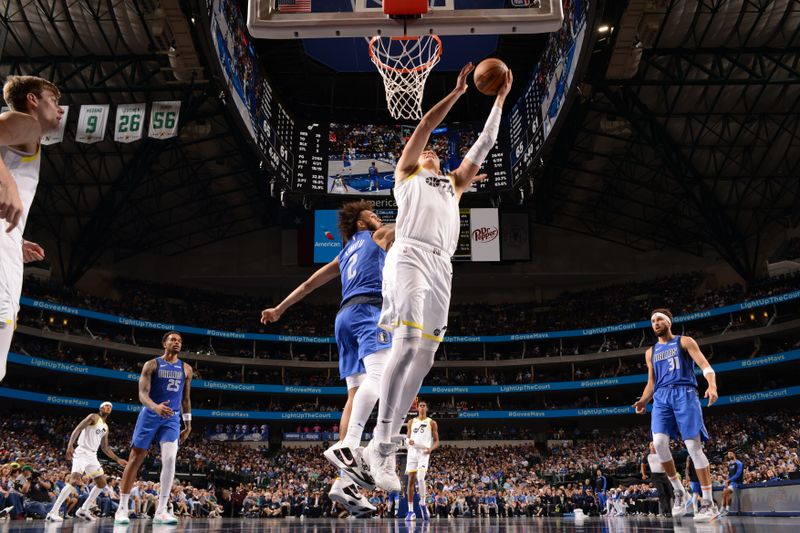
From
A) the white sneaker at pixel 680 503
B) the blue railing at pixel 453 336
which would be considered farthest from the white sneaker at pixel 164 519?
the blue railing at pixel 453 336

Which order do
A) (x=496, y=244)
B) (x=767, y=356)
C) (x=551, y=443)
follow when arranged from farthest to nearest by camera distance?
(x=551, y=443) → (x=767, y=356) → (x=496, y=244)

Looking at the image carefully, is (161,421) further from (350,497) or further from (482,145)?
(482,145)

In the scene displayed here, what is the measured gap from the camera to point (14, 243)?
12.3ft

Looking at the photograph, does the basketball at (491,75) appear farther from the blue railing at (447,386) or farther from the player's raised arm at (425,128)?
the blue railing at (447,386)

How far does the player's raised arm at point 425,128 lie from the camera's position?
14.8 feet

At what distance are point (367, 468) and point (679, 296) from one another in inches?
1450

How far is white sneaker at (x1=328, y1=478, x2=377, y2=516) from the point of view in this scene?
4.49 metres

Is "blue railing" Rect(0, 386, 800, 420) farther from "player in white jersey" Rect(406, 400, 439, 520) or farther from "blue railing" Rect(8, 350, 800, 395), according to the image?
"player in white jersey" Rect(406, 400, 439, 520)

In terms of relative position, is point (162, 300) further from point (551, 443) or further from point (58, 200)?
point (551, 443)

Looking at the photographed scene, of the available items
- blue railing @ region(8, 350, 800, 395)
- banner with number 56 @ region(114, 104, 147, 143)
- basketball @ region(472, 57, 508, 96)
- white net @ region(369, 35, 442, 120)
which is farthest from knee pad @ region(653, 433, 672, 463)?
blue railing @ region(8, 350, 800, 395)

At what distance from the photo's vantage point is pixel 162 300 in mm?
39156

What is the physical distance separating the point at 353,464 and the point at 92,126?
19488 millimetres

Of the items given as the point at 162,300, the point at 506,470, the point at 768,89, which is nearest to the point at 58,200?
the point at 162,300

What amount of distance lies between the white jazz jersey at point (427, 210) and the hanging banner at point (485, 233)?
22241mm
